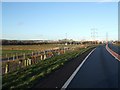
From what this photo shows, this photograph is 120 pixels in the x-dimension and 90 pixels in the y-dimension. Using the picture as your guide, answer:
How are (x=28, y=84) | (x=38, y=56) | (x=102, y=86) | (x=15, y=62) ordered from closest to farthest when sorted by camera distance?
1. (x=102, y=86)
2. (x=28, y=84)
3. (x=15, y=62)
4. (x=38, y=56)

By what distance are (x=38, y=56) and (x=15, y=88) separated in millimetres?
31361

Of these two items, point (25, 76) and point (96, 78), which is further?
point (25, 76)

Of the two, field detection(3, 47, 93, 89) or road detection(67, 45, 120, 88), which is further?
field detection(3, 47, 93, 89)

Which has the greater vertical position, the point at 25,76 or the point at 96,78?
the point at 96,78

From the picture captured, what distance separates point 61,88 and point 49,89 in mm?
499

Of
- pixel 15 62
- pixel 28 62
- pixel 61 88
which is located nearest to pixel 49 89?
pixel 61 88

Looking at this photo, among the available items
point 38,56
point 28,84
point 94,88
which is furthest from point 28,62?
point 94,88

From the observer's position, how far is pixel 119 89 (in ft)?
34.8

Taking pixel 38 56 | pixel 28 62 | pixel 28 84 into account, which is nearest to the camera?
pixel 28 84

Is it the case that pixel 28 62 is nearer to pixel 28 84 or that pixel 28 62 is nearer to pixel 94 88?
pixel 28 84

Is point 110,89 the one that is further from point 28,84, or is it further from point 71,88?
point 28,84

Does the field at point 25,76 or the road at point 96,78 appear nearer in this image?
the road at point 96,78

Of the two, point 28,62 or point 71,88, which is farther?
point 28,62

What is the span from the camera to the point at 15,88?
11.5 meters
